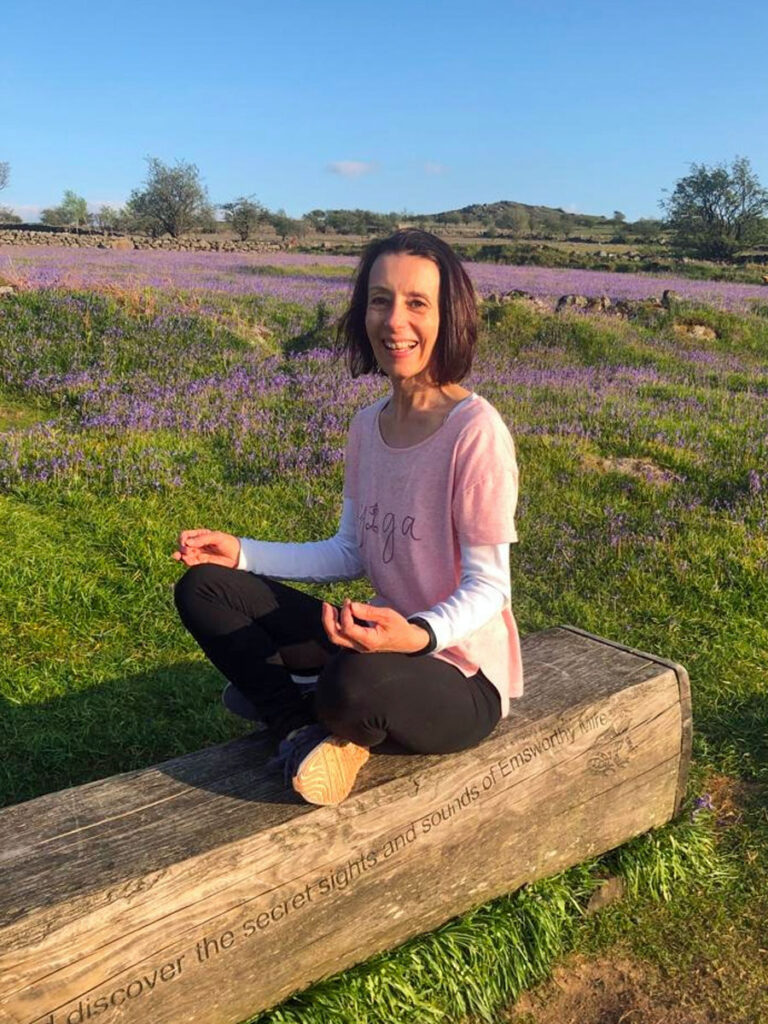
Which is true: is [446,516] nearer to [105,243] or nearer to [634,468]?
[634,468]

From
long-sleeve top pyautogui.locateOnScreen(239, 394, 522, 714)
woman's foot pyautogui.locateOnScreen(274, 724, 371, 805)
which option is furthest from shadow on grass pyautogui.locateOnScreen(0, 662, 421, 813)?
woman's foot pyautogui.locateOnScreen(274, 724, 371, 805)

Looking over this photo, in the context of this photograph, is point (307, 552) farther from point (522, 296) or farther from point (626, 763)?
point (522, 296)

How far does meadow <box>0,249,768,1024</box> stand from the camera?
3.02m

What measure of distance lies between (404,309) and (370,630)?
1117mm

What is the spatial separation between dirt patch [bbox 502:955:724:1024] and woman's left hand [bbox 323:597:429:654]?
148 cm

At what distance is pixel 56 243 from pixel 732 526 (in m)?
46.9

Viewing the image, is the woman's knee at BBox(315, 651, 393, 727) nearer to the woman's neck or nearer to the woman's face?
the woman's neck

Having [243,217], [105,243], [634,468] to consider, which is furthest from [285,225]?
[634,468]

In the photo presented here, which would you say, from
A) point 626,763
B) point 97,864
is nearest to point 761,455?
point 626,763

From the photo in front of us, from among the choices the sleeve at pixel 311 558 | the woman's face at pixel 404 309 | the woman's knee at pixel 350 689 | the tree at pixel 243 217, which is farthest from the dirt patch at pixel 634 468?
the tree at pixel 243 217

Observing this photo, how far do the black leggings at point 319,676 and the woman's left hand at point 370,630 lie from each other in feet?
0.32

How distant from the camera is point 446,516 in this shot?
273 cm

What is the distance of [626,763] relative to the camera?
10.7 ft

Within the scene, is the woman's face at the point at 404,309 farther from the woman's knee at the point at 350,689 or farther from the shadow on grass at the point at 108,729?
the shadow on grass at the point at 108,729
